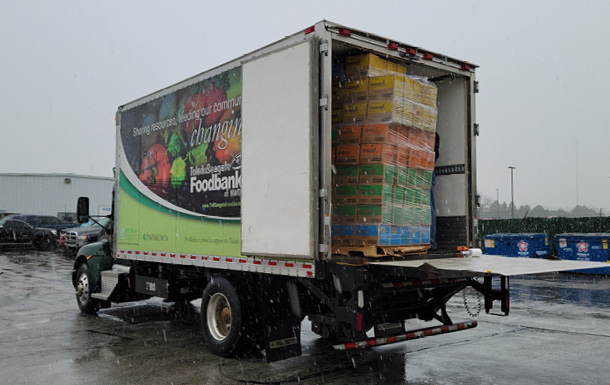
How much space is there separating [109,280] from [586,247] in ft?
45.8

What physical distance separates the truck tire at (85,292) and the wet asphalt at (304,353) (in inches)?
8.4

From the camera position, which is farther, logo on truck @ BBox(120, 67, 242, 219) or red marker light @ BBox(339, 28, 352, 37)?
logo on truck @ BBox(120, 67, 242, 219)

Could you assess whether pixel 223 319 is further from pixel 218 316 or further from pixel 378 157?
pixel 378 157

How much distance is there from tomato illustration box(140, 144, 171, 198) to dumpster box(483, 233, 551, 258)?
13590mm

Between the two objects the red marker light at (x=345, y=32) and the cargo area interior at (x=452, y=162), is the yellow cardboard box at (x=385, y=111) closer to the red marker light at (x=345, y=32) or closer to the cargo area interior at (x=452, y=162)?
the red marker light at (x=345, y=32)

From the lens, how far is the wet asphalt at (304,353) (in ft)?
20.3

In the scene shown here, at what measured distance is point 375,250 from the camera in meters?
5.82

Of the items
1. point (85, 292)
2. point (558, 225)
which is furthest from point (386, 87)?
point (558, 225)

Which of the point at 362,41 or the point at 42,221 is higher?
the point at 362,41

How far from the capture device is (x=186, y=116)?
7.88 metres

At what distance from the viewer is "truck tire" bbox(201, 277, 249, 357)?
663cm

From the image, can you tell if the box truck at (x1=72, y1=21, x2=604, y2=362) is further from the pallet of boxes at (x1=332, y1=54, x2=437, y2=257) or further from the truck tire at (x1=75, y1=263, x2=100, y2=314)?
the truck tire at (x1=75, y1=263, x2=100, y2=314)

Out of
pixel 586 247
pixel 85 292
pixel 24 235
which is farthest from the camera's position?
pixel 24 235

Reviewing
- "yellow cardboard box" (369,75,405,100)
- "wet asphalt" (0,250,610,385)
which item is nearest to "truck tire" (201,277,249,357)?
"wet asphalt" (0,250,610,385)
